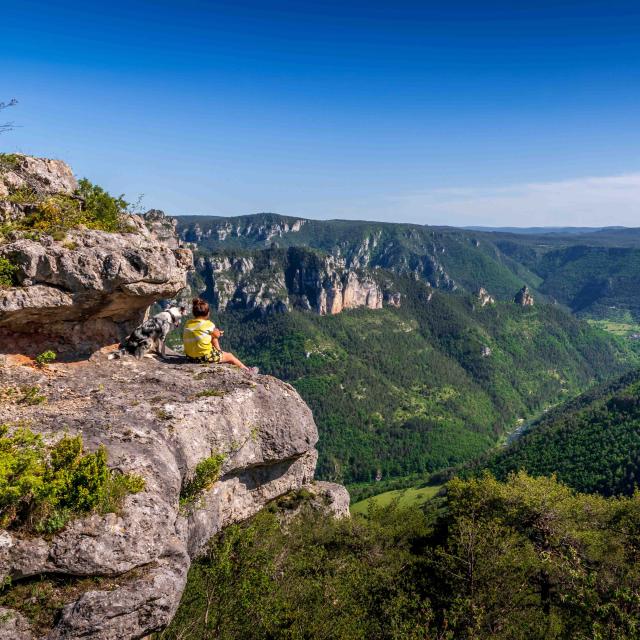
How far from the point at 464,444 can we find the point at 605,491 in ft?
304

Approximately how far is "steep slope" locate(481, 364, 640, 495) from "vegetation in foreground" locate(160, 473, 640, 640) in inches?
2990

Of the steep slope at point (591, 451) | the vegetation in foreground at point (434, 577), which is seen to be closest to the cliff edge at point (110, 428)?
the vegetation in foreground at point (434, 577)

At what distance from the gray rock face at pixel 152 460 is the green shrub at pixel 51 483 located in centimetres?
25

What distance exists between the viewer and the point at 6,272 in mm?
12227

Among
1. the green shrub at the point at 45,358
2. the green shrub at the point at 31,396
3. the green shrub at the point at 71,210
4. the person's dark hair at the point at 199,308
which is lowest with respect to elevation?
the green shrub at the point at 31,396

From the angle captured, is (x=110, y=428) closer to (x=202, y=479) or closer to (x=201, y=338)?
(x=202, y=479)

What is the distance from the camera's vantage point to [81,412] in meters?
10.9

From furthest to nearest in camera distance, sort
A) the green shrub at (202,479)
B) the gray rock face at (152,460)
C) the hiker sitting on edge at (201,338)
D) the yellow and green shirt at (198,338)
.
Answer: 1. the yellow and green shirt at (198,338)
2. the hiker sitting on edge at (201,338)
3. the green shrub at (202,479)
4. the gray rock face at (152,460)

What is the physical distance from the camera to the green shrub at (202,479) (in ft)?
37.7

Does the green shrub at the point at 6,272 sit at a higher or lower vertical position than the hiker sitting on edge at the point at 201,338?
higher

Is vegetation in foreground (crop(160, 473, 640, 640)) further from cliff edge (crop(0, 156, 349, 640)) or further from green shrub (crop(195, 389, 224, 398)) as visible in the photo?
green shrub (crop(195, 389, 224, 398))

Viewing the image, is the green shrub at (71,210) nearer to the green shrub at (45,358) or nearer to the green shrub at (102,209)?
the green shrub at (102,209)

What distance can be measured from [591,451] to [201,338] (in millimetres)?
117141

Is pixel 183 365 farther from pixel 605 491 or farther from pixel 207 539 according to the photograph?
pixel 605 491
